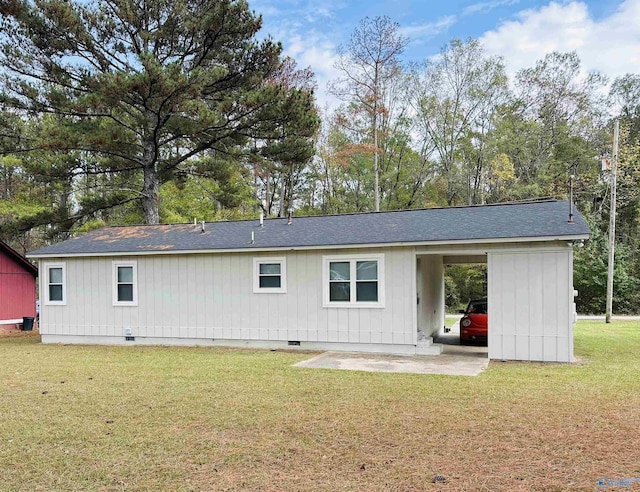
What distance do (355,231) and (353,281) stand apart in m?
1.25

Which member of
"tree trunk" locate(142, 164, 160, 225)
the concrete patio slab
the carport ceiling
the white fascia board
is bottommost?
the concrete patio slab

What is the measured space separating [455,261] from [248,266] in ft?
20.0

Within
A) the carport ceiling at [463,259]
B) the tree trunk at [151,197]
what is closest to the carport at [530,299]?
the carport ceiling at [463,259]

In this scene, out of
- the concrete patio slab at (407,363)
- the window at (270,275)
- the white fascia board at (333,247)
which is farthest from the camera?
the window at (270,275)

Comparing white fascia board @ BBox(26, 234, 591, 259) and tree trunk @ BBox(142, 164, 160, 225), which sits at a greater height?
tree trunk @ BBox(142, 164, 160, 225)

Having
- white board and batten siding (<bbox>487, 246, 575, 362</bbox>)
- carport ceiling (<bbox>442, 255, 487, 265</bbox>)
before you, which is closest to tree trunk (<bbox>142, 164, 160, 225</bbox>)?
carport ceiling (<bbox>442, 255, 487, 265</bbox>)

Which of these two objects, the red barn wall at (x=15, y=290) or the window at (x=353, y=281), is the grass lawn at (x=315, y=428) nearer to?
the window at (x=353, y=281)

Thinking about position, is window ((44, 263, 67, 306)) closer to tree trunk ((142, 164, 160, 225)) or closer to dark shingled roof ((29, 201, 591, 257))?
dark shingled roof ((29, 201, 591, 257))

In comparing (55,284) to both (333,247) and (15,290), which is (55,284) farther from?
(333,247)

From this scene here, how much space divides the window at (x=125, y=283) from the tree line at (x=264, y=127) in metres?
5.56

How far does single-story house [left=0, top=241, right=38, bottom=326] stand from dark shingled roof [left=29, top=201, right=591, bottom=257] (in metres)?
4.34

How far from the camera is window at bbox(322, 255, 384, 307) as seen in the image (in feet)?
33.9

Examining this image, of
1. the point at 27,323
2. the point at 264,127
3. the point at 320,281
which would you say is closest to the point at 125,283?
the point at 320,281

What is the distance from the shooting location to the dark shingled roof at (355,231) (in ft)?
30.9
